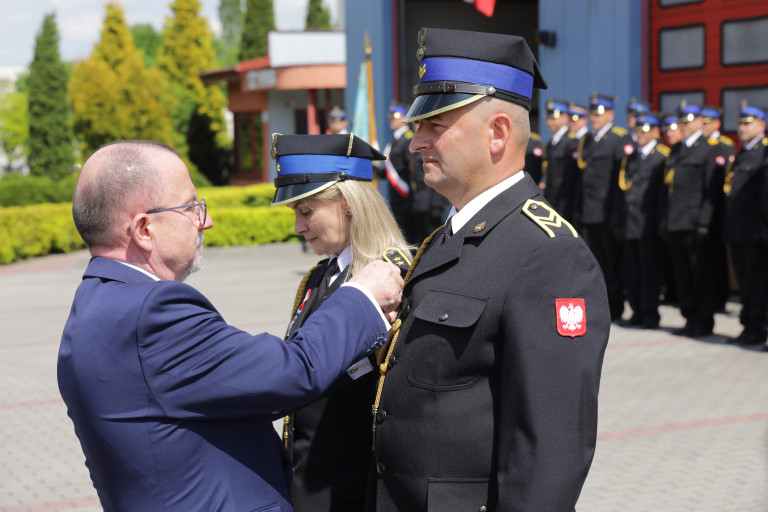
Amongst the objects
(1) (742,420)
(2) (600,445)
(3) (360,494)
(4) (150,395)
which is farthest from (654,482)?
(4) (150,395)

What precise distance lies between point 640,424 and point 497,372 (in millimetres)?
5053

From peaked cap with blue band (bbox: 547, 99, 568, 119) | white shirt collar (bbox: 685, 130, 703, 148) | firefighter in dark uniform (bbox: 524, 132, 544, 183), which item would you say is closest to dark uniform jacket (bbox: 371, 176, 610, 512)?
white shirt collar (bbox: 685, 130, 703, 148)

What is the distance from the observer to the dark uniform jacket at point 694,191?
400 inches

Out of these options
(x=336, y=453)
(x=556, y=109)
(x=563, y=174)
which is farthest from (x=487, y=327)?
(x=556, y=109)

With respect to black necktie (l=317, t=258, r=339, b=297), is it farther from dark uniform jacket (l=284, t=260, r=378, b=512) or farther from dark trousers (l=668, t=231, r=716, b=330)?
dark trousers (l=668, t=231, r=716, b=330)

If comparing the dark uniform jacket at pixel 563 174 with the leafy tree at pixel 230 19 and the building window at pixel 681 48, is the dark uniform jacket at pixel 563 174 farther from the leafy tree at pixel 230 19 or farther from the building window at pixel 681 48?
the leafy tree at pixel 230 19

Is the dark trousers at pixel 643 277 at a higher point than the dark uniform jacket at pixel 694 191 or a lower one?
lower

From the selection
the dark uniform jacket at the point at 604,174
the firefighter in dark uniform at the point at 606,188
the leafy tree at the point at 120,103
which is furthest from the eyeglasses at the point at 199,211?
the leafy tree at the point at 120,103

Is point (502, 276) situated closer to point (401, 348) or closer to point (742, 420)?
point (401, 348)

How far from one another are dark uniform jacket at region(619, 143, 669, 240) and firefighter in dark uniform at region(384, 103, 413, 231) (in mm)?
4283

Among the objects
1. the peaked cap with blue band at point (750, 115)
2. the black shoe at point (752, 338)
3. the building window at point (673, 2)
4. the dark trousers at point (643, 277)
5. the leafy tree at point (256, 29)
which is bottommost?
the black shoe at point (752, 338)

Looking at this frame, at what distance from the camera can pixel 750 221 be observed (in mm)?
9695

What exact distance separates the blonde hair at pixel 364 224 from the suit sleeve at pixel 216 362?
1029mm

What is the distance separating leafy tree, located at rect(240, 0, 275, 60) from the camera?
48.4 m
